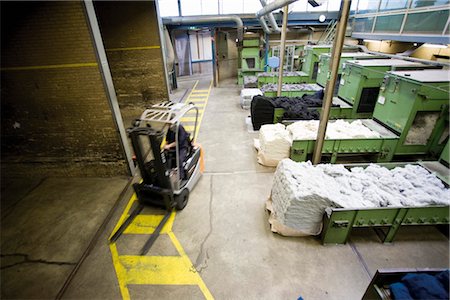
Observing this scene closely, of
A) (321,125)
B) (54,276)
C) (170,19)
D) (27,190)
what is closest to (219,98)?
(170,19)

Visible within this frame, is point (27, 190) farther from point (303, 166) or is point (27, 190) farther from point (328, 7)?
point (328, 7)

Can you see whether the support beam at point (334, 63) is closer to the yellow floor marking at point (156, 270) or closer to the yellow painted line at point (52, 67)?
the yellow floor marking at point (156, 270)

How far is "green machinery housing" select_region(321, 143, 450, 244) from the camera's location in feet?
11.3

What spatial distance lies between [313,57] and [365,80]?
193 inches

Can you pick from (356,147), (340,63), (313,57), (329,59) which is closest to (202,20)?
(313,57)

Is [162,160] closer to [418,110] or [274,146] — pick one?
[274,146]

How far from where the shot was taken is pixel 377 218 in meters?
3.52

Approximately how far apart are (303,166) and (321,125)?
3.55 feet

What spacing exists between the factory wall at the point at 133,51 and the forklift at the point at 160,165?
546cm

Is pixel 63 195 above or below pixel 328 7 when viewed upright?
below

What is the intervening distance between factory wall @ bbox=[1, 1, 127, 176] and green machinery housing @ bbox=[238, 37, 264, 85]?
32.8ft

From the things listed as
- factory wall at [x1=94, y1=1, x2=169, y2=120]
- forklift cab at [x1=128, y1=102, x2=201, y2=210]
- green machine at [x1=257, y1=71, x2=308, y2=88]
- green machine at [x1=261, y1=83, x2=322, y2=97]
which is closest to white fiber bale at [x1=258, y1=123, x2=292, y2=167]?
forklift cab at [x1=128, y1=102, x2=201, y2=210]

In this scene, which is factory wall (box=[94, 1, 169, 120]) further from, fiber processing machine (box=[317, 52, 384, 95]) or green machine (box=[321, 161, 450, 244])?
green machine (box=[321, 161, 450, 244])

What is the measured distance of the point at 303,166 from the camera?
430 centimetres
